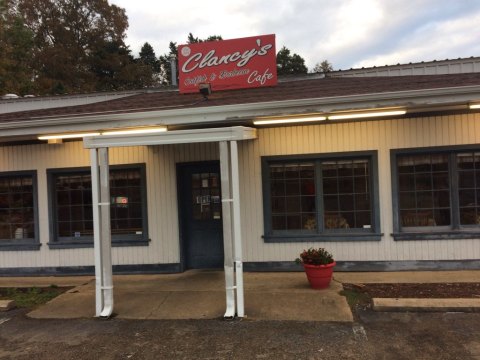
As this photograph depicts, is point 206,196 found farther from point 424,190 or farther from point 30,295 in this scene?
point 424,190

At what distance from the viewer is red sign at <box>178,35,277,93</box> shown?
881 centimetres

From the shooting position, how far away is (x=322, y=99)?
6023 mm

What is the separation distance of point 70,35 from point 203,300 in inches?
1393

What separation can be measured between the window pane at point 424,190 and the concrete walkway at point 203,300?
208 centimetres

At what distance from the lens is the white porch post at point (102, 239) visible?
5.75 metres

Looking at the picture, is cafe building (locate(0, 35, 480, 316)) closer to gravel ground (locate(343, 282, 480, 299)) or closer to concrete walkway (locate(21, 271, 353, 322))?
concrete walkway (locate(21, 271, 353, 322))

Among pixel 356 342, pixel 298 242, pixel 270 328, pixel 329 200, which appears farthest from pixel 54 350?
pixel 329 200

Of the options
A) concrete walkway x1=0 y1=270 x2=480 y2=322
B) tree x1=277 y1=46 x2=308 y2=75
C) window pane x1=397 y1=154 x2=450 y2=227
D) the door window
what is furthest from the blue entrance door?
tree x1=277 y1=46 x2=308 y2=75

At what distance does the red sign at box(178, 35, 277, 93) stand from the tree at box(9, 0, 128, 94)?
24.9m

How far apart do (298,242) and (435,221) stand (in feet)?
8.15

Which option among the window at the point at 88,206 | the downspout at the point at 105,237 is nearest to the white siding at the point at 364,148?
the window at the point at 88,206

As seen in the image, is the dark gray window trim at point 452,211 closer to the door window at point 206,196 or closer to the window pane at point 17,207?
the door window at point 206,196

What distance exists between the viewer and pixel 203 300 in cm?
625

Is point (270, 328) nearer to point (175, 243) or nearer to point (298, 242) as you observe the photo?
point (298, 242)
